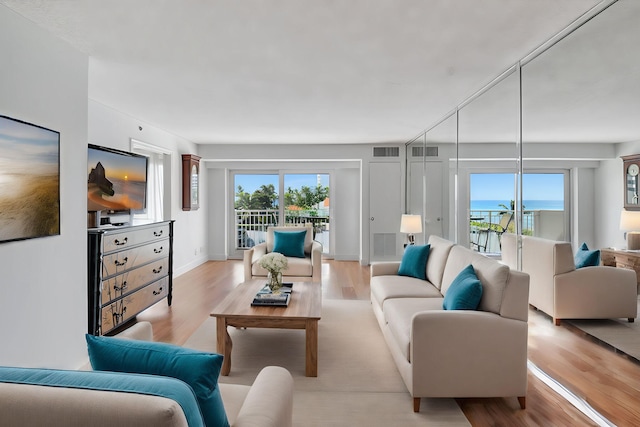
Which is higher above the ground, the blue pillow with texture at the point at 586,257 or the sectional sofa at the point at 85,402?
the blue pillow with texture at the point at 586,257

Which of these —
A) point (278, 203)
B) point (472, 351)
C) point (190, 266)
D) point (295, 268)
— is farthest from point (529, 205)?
point (190, 266)

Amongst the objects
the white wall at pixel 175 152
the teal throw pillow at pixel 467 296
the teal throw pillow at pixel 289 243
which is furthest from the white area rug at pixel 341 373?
the white wall at pixel 175 152

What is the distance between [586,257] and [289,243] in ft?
11.7

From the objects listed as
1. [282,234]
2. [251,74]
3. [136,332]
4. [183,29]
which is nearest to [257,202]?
[282,234]

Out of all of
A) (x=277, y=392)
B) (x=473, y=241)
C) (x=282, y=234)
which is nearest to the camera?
(x=277, y=392)

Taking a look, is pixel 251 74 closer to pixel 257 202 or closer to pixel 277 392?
pixel 277 392

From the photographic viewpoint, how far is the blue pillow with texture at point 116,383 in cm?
87

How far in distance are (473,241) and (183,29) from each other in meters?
3.28

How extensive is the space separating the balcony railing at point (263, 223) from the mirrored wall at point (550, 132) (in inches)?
151

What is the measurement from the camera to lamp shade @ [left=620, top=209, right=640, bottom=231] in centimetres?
200

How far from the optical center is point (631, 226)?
2.06m

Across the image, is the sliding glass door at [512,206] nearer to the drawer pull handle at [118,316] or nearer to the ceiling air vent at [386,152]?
the ceiling air vent at [386,152]

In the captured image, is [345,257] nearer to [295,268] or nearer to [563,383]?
[295,268]

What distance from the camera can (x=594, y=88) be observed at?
7.59 feet
